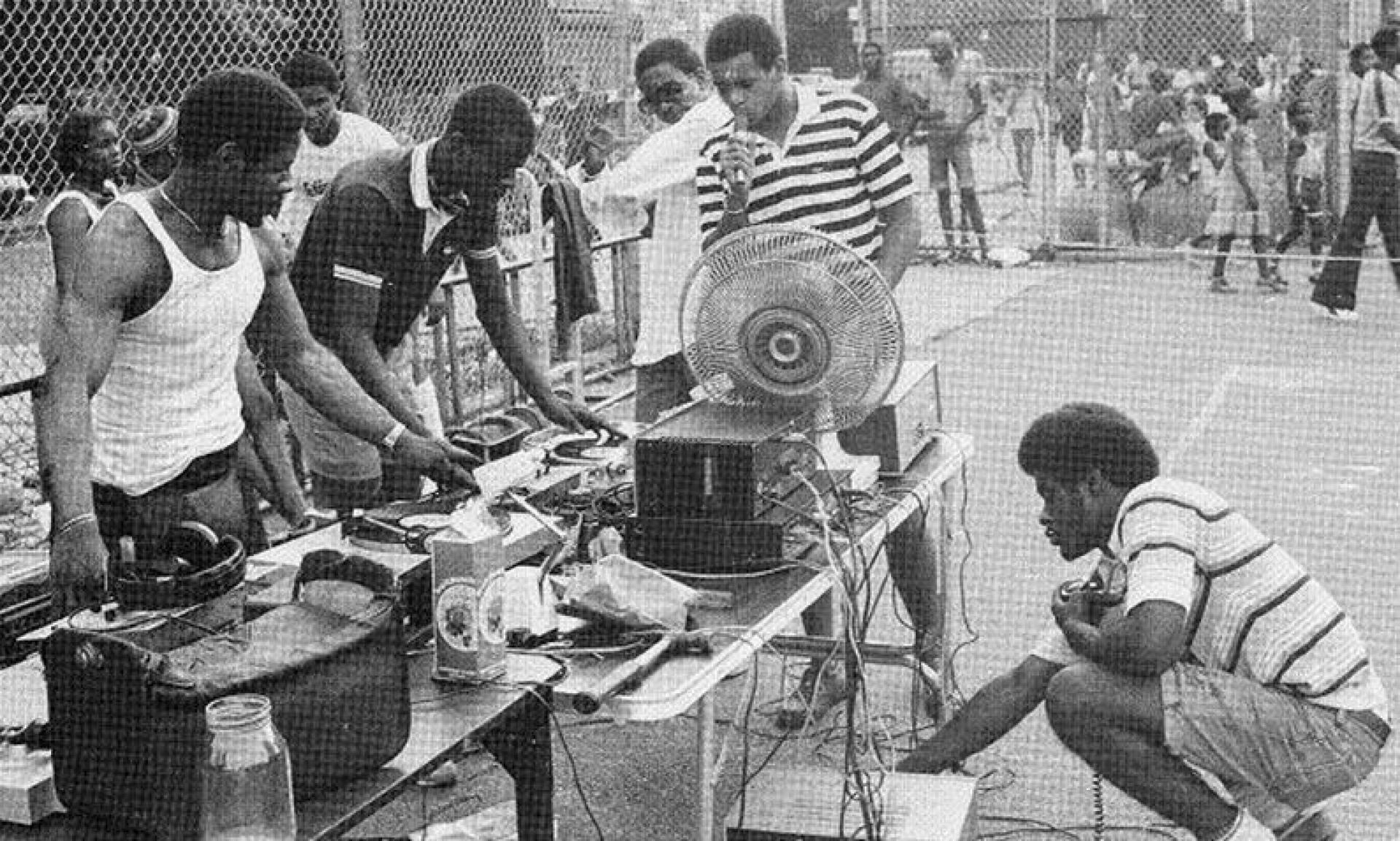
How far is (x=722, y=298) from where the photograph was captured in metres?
4.55

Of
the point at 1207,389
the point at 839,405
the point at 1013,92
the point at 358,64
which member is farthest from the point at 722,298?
the point at 1013,92

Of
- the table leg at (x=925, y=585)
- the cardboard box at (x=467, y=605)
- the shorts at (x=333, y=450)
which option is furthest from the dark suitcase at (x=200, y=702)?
the table leg at (x=925, y=585)

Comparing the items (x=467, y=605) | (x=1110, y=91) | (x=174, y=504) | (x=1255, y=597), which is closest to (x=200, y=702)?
(x=467, y=605)

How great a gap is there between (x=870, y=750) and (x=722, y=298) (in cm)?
118

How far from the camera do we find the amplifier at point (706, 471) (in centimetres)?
393

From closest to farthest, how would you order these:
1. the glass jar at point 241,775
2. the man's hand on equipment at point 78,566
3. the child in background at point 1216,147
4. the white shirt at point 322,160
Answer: the glass jar at point 241,775 < the man's hand on equipment at point 78,566 < the white shirt at point 322,160 < the child in background at point 1216,147

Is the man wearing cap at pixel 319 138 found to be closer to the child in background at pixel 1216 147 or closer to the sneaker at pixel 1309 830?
the sneaker at pixel 1309 830

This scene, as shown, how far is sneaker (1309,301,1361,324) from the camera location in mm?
12453

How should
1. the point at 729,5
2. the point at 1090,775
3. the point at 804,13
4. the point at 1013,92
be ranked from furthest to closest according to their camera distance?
the point at 1013,92
the point at 804,13
the point at 729,5
the point at 1090,775

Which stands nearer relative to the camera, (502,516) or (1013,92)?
(502,516)

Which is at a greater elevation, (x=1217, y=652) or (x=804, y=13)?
(x=804, y=13)

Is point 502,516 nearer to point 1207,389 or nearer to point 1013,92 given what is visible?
point 1207,389

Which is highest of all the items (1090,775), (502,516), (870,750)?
(502,516)

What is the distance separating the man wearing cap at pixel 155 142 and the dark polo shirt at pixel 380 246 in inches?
40.9
